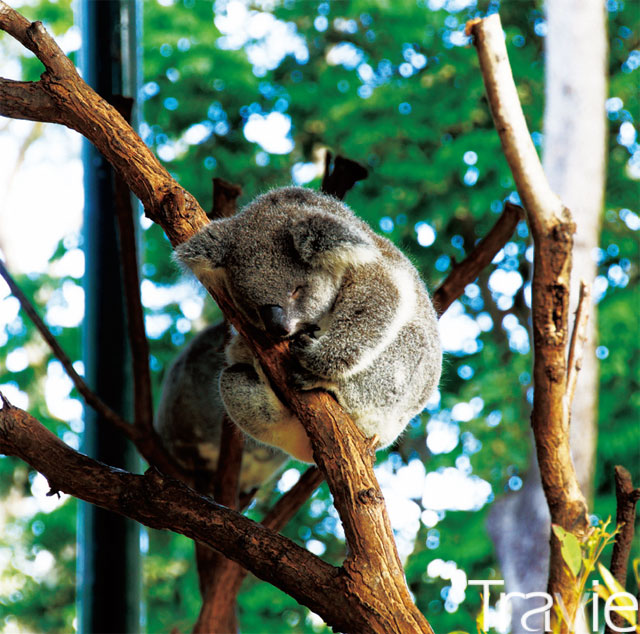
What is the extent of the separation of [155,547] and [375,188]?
2687 millimetres

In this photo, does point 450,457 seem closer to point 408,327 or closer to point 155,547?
point 155,547

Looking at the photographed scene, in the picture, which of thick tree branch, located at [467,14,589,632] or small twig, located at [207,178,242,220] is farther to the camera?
small twig, located at [207,178,242,220]

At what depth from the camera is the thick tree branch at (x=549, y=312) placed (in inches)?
62.1

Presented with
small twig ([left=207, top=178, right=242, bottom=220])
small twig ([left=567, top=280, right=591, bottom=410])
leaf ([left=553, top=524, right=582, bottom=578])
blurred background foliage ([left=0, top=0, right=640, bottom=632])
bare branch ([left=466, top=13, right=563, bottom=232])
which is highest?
blurred background foliage ([left=0, top=0, right=640, bottom=632])

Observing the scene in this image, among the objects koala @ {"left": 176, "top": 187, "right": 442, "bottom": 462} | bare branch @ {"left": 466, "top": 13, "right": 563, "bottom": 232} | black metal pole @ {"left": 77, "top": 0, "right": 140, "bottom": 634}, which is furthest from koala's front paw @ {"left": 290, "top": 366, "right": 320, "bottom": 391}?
black metal pole @ {"left": 77, "top": 0, "right": 140, "bottom": 634}

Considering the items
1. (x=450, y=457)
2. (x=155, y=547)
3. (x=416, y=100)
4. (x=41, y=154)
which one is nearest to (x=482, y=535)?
(x=450, y=457)

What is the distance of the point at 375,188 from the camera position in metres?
4.87

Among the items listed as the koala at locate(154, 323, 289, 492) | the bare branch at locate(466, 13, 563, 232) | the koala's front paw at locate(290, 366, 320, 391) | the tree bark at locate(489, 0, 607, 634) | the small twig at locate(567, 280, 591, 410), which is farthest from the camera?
the tree bark at locate(489, 0, 607, 634)

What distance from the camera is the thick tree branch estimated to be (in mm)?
1578

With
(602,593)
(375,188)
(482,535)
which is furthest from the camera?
(375,188)

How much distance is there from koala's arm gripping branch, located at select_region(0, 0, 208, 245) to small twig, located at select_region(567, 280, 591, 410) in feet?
3.08

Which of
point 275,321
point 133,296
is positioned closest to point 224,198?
point 133,296

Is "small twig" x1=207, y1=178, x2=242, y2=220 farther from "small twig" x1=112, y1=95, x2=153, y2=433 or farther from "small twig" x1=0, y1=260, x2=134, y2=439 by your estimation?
"small twig" x1=0, y1=260, x2=134, y2=439

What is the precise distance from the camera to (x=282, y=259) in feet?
4.83
